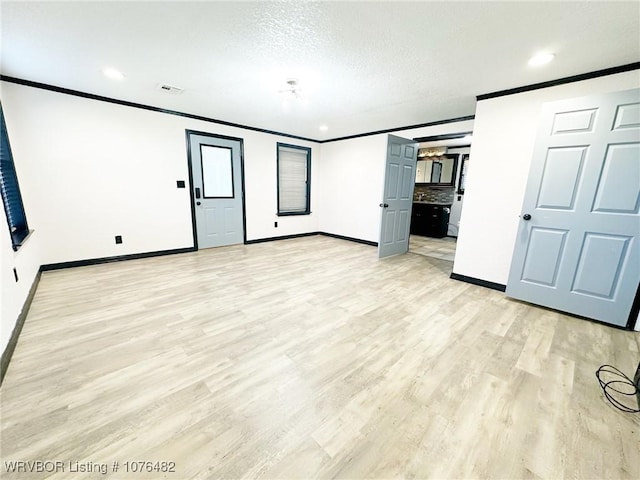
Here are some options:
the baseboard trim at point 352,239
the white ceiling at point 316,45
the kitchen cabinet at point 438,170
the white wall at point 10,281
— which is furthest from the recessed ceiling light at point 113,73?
the kitchen cabinet at point 438,170

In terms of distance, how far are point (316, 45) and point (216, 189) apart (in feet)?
11.3

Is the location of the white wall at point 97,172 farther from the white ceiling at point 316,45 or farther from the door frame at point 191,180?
the white ceiling at point 316,45

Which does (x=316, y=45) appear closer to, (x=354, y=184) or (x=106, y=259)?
(x=354, y=184)

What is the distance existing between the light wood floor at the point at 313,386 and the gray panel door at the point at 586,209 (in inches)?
13.0

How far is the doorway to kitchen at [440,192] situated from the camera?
6.61 metres

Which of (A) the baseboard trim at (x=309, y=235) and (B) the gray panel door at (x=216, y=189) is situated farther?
(A) the baseboard trim at (x=309, y=235)

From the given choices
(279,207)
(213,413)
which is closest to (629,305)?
(213,413)

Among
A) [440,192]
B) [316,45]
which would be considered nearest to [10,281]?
[316,45]

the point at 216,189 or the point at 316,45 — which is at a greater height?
the point at 316,45

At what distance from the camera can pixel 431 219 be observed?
6.75 metres

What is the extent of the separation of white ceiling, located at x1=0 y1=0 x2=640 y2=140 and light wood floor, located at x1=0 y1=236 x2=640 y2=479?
244cm

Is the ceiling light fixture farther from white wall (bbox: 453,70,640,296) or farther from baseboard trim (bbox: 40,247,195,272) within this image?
baseboard trim (bbox: 40,247,195,272)

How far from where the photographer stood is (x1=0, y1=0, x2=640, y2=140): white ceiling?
1705 millimetres

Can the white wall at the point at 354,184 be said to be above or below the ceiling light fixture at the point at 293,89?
below
